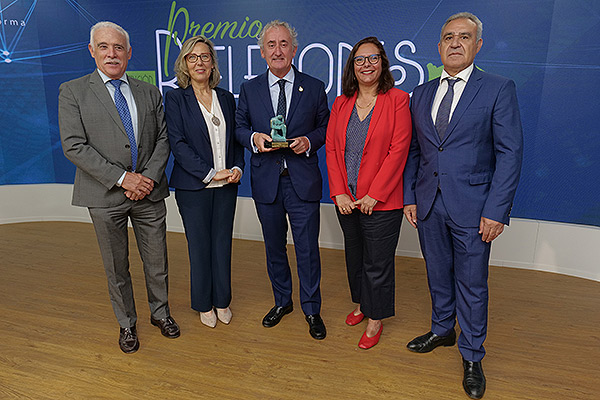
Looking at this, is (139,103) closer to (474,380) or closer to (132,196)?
(132,196)

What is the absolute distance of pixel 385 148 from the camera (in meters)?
2.39

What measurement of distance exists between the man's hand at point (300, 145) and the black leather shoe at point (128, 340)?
1.56 metres

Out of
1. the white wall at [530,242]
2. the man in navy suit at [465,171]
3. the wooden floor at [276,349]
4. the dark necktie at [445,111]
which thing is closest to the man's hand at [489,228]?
the man in navy suit at [465,171]

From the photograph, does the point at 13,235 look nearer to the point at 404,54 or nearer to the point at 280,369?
the point at 280,369

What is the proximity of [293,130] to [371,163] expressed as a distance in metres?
0.57

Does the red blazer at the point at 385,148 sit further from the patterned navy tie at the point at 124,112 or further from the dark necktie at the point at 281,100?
the patterned navy tie at the point at 124,112

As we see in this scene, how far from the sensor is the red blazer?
2361mm

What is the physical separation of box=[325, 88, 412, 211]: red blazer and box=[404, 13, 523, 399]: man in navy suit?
3.2 inches

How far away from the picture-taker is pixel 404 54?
409 centimetres

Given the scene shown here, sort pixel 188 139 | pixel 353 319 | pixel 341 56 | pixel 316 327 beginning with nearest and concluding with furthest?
1. pixel 188 139
2. pixel 316 327
3. pixel 353 319
4. pixel 341 56

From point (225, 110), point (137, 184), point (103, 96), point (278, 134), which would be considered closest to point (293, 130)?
point (278, 134)

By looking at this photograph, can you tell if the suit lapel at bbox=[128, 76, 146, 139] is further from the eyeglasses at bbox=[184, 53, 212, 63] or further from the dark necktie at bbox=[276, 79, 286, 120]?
the dark necktie at bbox=[276, 79, 286, 120]

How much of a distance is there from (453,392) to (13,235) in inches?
195

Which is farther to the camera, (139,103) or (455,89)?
(139,103)
